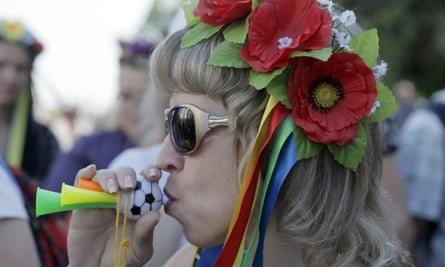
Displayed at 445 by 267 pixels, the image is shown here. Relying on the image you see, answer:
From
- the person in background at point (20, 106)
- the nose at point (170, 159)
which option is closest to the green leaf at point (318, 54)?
the nose at point (170, 159)

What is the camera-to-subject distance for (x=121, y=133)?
4.86m

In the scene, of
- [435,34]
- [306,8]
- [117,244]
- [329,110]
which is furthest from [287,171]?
[435,34]

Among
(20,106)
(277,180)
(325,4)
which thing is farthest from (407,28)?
(277,180)

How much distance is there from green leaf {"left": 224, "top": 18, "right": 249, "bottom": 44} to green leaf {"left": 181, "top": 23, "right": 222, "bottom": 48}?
37 millimetres

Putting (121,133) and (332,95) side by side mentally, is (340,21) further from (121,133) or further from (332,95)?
(121,133)

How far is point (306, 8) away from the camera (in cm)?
184

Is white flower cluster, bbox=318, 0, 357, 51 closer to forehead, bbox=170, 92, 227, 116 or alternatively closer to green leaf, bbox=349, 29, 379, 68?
green leaf, bbox=349, 29, 379, 68

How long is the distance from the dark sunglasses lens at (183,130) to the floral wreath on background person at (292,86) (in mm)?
163

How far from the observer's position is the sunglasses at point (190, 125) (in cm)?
187

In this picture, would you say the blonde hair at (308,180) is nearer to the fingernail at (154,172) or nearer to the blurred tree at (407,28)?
the fingernail at (154,172)

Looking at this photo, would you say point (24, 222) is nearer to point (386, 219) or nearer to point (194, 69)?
point (194, 69)

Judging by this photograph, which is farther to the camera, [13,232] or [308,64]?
[13,232]

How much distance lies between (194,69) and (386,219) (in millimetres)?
782

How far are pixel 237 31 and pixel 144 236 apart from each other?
0.68 meters
